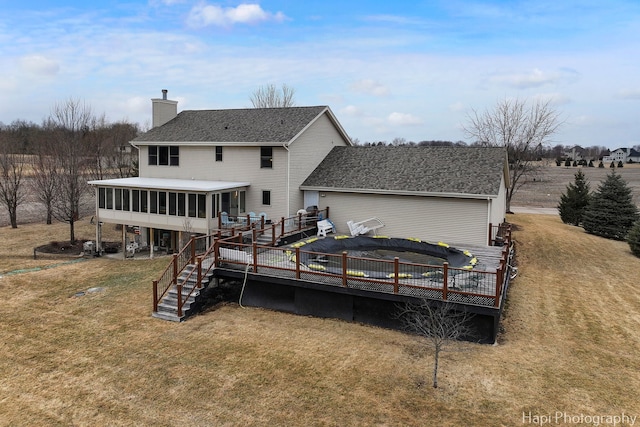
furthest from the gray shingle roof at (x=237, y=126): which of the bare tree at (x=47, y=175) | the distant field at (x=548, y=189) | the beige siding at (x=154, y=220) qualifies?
the distant field at (x=548, y=189)

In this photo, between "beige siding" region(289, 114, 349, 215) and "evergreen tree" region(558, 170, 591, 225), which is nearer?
"beige siding" region(289, 114, 349, 215)

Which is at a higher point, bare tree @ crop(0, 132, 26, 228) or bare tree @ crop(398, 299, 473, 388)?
bare tree @ crop(0, 132, 26, 228)

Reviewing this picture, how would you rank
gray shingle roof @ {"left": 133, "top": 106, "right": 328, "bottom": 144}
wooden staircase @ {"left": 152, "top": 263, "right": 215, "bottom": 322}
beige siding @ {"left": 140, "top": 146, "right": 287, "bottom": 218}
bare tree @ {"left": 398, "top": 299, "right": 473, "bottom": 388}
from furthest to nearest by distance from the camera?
gray shingle roof @ {"left": 133, "top": 106, "right": 328, "bottom": 144} → beige siding @ {"left": 140, "top": 146, "right": 287, "bottom": 218} → wooden staircase @ {"left": 152, "top": 263, "right": 215, "bottom": 322} → bare tree @ {"left": 398, "top": 299, "right": 473, "bottom": 388}

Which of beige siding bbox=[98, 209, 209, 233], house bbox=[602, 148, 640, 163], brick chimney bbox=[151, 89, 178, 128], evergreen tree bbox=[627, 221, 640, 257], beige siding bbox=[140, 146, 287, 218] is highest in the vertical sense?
house bbox=[602, 148, 640, 163]

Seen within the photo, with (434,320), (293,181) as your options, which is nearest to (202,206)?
(293,181)

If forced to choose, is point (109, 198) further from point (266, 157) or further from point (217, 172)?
point (266, 157)

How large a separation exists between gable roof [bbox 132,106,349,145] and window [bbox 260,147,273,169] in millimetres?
522

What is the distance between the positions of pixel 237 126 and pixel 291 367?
54.6ft

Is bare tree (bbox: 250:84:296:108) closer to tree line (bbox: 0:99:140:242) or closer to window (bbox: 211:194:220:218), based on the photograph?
tree line (bbox: 0:99:140:242)

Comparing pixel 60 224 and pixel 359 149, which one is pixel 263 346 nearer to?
pixel 359 149

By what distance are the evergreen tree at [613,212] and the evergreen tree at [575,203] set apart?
420 cm

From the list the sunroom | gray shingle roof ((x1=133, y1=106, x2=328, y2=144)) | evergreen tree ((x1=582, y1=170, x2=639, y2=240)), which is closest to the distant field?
evergreen tree ((x1=582, y1=170, x2=639, y2=240))

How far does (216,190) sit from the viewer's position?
785 inches

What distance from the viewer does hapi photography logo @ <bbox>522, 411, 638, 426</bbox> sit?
779 cm
